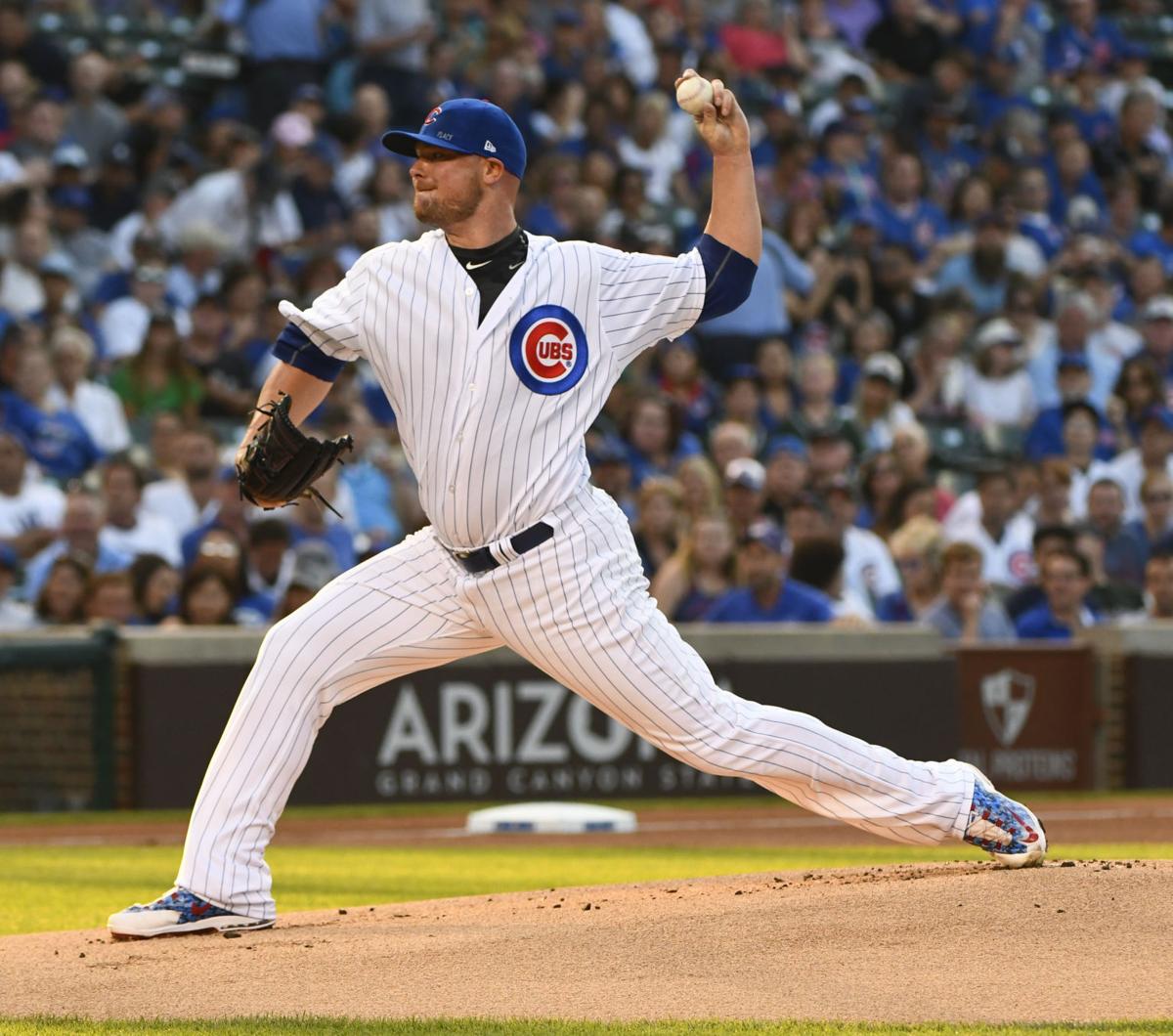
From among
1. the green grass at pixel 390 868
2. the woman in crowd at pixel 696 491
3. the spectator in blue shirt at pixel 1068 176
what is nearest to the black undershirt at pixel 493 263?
the green grass at pixel 390 868

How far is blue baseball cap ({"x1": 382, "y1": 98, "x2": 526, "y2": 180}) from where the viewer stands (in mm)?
5254

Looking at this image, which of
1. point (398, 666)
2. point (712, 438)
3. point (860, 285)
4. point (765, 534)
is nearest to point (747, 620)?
point (765, 534)

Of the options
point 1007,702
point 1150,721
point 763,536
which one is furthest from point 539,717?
point 1150,721

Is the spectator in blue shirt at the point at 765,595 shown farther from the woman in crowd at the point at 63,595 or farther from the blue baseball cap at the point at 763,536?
the woman in crowd at the point at 63,595

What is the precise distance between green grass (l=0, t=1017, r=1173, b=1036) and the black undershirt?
174 centimetres

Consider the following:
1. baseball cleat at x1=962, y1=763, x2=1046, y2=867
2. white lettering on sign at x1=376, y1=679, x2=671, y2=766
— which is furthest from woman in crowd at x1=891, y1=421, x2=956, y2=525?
baseball cleat at x1=962, y1=763, x2=1046, y2=867

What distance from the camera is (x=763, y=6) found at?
17891 millimetres

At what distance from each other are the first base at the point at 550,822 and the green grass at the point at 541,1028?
5432mm

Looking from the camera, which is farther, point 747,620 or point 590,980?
point 747,620

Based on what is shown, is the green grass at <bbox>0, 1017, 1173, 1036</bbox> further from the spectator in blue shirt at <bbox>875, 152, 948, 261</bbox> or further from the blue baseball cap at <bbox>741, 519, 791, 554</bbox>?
the spectator in blue shirt at <bbox>875, 152, 948, 261</bbox>

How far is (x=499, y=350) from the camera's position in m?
5.17

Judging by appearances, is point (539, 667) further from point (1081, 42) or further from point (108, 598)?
point (1081, 42)

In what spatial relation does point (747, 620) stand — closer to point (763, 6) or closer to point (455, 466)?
point (455, 466)

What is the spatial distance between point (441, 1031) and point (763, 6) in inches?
577
